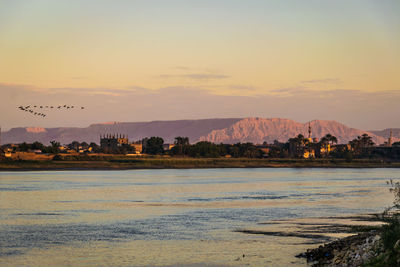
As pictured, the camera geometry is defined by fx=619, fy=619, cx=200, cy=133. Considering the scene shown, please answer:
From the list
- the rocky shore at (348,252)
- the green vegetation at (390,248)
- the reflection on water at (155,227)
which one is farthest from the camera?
the reflection on water at (155,227)

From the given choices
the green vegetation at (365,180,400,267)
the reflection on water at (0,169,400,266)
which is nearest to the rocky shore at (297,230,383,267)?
the green vegetation at (365,180,400,267)

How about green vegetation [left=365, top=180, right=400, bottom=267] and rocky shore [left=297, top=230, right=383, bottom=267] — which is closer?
green vegetation [left=365, top=180, right=400, bottom=267]

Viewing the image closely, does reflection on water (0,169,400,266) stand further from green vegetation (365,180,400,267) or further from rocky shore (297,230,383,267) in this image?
→ green vegetation (365,180,400,267)

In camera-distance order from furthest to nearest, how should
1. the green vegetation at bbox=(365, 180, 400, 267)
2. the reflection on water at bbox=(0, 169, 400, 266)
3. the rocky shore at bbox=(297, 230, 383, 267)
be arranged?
the reflection on water at bbox=(0, 169, 400, 266) → the rocky shore at bbox=(297, 230, 383, 267) → the green vegetation at bbox=(365, 180, 400, 267)

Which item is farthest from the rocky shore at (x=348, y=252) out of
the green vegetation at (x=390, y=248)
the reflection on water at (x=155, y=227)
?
the reflection on water at (x=155, y=227)

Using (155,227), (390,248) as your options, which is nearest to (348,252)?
(390,248)

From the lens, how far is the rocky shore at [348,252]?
27.7 m

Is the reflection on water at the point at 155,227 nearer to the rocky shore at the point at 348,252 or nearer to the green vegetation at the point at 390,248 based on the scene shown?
the rocky shore at the point at 348,252

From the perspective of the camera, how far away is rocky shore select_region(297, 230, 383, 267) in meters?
27.7

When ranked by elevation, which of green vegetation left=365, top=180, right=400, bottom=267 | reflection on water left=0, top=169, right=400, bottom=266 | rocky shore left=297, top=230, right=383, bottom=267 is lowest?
reflection on water left=0, top=169, right=400, bottom=266

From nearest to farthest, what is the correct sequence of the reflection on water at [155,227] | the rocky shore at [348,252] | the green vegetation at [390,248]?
1. the green vegetation at [390,248]
2. the rocky shore at [348,252]
3. the reflection on water at [155,227]

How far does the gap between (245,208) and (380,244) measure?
111ft

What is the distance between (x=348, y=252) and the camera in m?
29.7

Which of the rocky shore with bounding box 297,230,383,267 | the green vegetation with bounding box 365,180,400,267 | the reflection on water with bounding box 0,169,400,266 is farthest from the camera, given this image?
the reflection on water with bounding box 0,169,400,266
